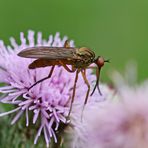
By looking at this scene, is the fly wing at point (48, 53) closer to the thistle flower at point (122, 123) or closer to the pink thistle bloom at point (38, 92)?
the pink thistle bloom at point (38, 92)

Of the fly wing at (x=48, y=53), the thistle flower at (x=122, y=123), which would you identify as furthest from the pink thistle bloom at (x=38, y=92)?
the thistle flower at (x=122, y=123)

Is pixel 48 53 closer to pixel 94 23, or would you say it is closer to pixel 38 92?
pixel 38 92

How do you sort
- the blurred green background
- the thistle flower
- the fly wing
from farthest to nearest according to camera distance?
the blurred green background
the fly wing
the thistle flower

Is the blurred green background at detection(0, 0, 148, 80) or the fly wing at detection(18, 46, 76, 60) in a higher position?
the blurred green background at detection(0, 0, 148, 80)

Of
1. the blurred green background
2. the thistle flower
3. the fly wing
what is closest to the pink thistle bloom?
the fly wing

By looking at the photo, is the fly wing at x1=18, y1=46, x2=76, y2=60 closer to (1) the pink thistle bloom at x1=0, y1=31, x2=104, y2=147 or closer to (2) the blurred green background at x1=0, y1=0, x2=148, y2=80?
(1) the pink thistle bloom at x1=0, y1=31, x2=104, y2=147

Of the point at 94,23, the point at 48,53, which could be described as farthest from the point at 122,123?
the point at 94,23

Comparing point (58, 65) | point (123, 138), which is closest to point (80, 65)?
point (58, 65)
